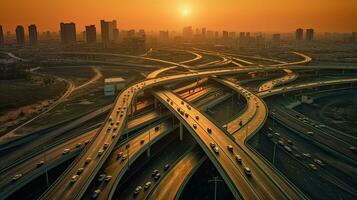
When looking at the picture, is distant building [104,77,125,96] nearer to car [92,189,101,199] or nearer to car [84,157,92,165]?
car [84,157,92,165]

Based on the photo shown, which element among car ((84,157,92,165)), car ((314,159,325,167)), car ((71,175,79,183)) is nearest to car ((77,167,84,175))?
car ((71,175,79,183))

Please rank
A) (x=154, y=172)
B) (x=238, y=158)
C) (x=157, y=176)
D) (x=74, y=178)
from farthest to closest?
1. (x=154, y=172)
2. (x=157, y=176)
3. (x=238, y=158)
4. (x=74, y=178)

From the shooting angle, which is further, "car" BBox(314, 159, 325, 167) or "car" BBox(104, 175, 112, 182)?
"car" BBox(314, 159, 325, 167)

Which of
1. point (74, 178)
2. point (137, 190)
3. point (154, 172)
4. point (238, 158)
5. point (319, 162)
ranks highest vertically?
point (238, 158)

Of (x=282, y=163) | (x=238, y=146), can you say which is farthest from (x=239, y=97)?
(x=238, y=146)

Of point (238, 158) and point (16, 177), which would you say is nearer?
Answer: point (238, 158)

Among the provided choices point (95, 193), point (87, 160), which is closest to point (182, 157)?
point (87, 160)

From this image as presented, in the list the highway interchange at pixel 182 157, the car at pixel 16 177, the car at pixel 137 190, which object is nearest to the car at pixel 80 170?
the highway interchange at pixel 182 157

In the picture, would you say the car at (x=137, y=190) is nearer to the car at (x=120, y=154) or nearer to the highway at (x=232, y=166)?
the car at (x=120, y=154)

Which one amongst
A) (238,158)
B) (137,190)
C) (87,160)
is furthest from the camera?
(87,160)

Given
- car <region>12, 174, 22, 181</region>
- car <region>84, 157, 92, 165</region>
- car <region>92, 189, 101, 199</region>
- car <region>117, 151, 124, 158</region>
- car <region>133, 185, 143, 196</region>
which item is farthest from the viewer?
car <region>117, 151, 124, 158</region>

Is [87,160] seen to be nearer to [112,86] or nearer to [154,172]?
[154,172]

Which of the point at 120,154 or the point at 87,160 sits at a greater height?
the point at 87,160
